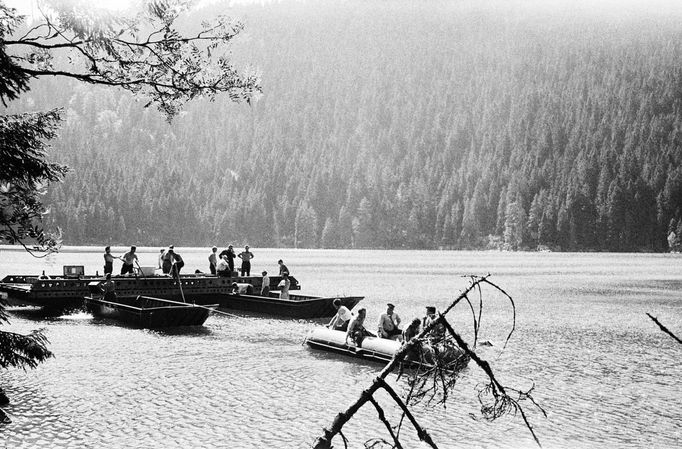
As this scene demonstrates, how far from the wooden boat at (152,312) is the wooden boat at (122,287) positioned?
3.51 meters

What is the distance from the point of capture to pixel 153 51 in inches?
375

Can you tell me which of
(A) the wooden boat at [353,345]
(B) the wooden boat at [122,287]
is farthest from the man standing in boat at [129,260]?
(A) the wooden boat at [353,345]

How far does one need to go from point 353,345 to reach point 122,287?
19.2 meters

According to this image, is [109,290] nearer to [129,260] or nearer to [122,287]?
[122,287]

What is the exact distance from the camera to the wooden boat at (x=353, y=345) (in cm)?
2294

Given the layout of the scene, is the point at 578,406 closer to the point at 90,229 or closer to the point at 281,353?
the point at 281,353

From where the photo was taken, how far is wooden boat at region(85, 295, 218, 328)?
31109 mm

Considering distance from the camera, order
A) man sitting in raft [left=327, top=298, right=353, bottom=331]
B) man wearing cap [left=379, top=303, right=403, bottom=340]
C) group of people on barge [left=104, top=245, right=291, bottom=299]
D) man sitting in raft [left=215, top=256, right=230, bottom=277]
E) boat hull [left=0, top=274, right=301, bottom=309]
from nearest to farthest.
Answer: man wearing cap [left=379, top=303, right=403, bottom=340]
man sitting in raft [left=327, top=298, right=353, bottom=331]
boat hull [left=0, top=274, right=301, bottom=309]
group of people on barge [left=104, top=245, right=291, bottom=299]
man sitting in raft [left=215, top=256, right=230, bottom=277]

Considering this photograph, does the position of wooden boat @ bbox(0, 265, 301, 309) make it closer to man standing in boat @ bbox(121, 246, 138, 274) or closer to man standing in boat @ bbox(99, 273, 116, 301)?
man standing in boat @ bbox(121, 246, 138, 274)

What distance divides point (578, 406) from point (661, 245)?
200 metres

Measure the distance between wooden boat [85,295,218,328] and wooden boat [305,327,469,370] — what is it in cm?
Result: 721

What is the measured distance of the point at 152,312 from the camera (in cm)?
3094

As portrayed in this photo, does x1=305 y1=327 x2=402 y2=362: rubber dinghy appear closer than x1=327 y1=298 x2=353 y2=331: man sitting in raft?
Yes

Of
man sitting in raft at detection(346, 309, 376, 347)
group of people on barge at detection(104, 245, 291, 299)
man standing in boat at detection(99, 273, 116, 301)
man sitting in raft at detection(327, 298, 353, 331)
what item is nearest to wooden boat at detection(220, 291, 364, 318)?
group of people on barge at detection(104, 245, 291, 299)
